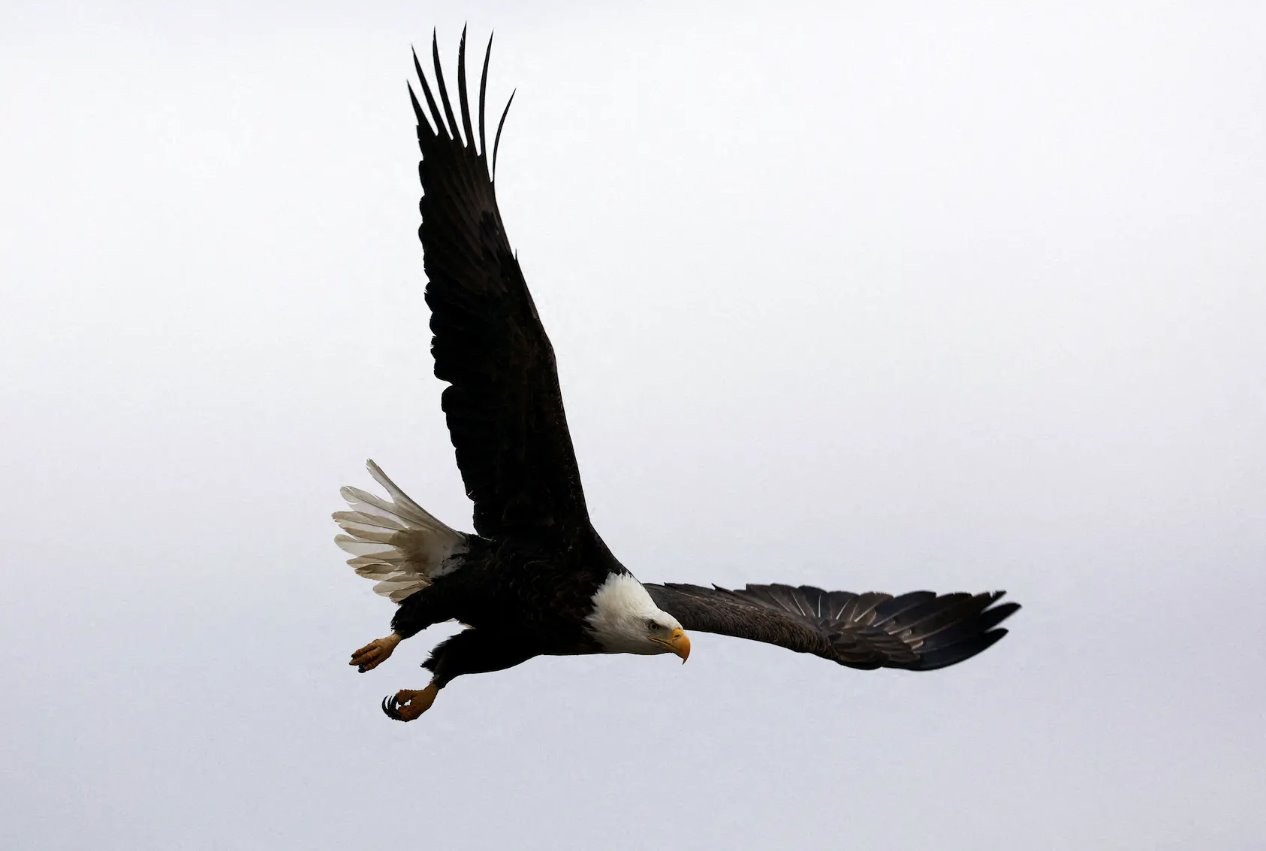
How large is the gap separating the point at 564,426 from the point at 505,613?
1032mm

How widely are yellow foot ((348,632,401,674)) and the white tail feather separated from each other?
24 centimetres

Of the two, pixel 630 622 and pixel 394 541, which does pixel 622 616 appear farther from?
pixel 394 541

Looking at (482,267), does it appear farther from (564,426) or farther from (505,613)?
(505,613)

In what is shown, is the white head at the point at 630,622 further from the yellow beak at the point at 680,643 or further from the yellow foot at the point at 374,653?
the yellow foot at the point at 374,653

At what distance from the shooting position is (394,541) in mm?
8961

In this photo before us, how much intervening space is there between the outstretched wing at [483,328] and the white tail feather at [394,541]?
0.64 meters

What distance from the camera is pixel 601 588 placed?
8.48m

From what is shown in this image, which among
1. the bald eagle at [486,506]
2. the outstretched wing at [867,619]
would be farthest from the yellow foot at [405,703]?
the outstretched wing at [867,619]

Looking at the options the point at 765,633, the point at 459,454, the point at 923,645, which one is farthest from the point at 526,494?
the point at 923,645

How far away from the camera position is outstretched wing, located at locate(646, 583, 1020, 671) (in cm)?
1031

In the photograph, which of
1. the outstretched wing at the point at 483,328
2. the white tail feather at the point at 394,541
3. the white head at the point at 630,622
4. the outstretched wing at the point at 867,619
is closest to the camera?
the outstretched wing at the point at 483,328

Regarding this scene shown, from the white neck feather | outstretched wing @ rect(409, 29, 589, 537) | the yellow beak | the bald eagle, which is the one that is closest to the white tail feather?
the bald eagle

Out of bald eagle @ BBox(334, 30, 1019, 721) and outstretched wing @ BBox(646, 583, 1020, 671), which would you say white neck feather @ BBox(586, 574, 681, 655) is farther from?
outstretched wing @ BBox(646, 583, 1020, 671)

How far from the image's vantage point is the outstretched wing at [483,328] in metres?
8.13
